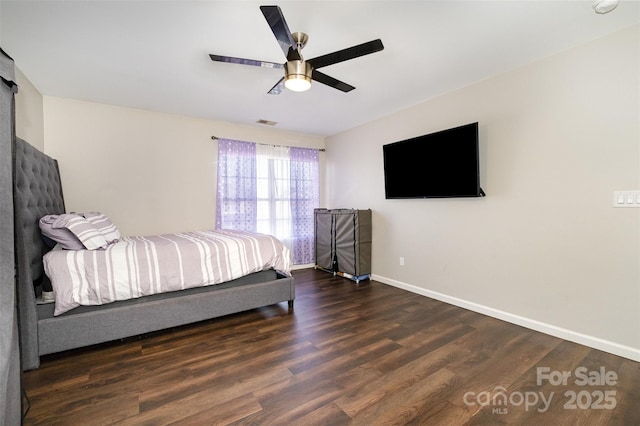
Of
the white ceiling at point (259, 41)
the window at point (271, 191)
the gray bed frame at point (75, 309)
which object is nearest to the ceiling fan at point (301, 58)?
the white ceiling at point (259, 41)

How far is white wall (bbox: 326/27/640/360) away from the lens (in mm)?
2119

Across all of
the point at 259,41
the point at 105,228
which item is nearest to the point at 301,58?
the point at 259,41

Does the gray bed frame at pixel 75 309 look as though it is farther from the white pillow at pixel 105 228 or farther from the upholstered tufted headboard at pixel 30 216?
the white pillow at pixel 105 228

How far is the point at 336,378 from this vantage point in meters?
1.86

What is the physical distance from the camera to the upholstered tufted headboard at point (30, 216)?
1.84 m

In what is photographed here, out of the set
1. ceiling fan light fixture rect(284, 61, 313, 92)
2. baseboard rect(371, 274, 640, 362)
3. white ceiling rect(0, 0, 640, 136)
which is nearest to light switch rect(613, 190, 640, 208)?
baseboard rect(371, 274, 640, 362)

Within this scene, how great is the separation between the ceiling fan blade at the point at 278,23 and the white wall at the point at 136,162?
2817 mm

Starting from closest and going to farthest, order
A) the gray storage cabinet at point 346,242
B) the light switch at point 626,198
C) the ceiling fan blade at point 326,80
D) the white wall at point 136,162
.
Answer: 1. the light switch at point 626,198
2. the ceiling fan blade at point 326,80
3. the white wall at point 136,162
4. the gray storage cabinet at point 346,242

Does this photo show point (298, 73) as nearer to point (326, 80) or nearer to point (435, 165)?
point (326, 80)

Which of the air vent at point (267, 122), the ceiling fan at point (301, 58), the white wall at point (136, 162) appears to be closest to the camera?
the ceiling fan at point (301, 58)

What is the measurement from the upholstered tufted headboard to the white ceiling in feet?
2.89

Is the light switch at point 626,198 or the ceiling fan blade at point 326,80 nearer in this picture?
the light switch at point 626,198

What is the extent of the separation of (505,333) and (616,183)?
1490 millimetres

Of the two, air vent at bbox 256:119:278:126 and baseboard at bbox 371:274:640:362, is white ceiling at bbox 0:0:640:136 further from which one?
baseboard at bbox 371:274:640:362
